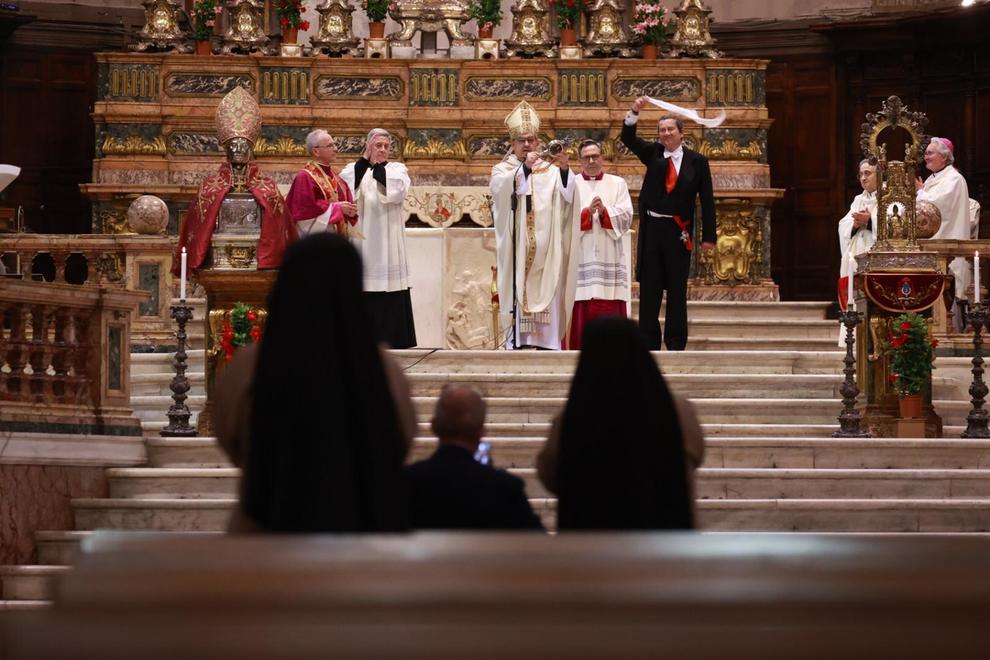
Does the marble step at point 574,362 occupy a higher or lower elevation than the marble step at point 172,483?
higher

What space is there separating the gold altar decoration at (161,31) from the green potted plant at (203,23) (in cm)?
19

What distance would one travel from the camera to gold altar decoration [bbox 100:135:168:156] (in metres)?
16.4

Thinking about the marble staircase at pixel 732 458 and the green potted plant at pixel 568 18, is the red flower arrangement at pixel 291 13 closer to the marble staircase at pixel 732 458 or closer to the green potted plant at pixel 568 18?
the green potted plant at pixel 568 18

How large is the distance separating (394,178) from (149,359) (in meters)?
2.18

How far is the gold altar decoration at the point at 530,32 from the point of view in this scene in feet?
56.7

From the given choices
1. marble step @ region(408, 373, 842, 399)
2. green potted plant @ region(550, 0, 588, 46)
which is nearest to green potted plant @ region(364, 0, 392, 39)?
green potted plant @ region(550, 0, 588, 46)

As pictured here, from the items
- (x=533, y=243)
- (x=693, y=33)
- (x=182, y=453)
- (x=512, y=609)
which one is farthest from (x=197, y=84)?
(x=512, y=609)

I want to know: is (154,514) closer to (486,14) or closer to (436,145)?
(436,145)

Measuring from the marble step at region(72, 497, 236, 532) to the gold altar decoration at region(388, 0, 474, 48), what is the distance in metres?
9.44

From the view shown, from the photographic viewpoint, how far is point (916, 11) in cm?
1736

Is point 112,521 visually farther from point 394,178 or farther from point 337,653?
point 337,653

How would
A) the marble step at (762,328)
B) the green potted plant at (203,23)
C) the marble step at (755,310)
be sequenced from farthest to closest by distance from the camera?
the green potted plant at (203,23), the marble step at (755,310), the marble step at (762,328)

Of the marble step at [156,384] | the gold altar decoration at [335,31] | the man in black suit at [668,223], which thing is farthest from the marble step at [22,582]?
the gold altar decoration at [335,31]

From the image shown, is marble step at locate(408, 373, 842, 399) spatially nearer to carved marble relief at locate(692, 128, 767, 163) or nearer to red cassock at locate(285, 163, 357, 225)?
red cassock at locate(285, 163, 357, 225)
